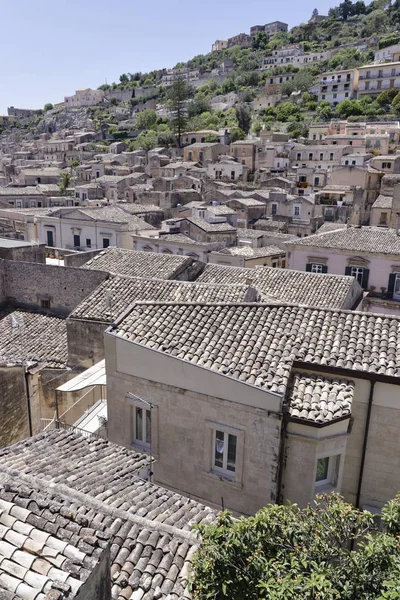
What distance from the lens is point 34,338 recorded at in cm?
1995

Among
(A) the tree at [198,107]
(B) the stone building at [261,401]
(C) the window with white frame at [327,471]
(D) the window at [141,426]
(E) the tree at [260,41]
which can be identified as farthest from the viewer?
(E) the tree at [260,41]

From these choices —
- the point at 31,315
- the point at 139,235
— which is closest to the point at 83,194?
the point at 139,235

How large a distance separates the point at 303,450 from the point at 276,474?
69 cm

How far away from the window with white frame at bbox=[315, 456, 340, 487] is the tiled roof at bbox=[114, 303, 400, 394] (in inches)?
68.2

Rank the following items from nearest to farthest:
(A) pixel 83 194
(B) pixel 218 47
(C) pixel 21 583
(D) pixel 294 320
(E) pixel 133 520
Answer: (C) pixel 21 583
(E) pixel 133 520
(D) pixel 294 320
(A) pixel 83 194
(B) pixel 218 47

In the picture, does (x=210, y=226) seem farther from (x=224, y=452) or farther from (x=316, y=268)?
(x=224, y=452)

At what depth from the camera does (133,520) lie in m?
6.86

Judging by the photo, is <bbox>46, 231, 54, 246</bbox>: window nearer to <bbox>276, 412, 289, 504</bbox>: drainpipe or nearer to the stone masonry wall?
the stone masonry wall

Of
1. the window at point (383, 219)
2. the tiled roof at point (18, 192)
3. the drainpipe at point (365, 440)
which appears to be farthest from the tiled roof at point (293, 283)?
the tiled roof at point (18, 192)

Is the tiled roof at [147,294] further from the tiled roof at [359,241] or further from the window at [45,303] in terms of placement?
the tiled roof at [359,241]

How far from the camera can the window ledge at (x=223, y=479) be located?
397 inches

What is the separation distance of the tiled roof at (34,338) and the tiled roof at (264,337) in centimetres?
773

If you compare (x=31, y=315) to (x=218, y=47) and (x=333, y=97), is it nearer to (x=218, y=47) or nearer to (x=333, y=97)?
(x=333, y=97)

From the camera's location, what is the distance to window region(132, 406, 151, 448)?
11.2 metres
